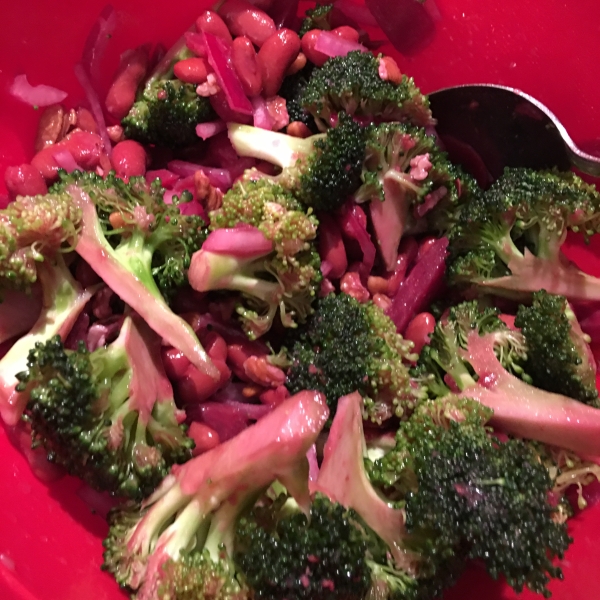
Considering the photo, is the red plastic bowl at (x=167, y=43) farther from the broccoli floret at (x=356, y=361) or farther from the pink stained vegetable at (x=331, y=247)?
the pink stained vegetable at (x=331, y=247)

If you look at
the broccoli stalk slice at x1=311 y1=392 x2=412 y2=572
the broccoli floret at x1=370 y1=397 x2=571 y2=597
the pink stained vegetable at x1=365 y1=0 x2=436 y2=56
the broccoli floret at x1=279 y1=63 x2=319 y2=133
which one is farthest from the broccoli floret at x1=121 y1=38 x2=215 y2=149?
the broccoli floret at x1=370 y1=397 x2=571 y2=597

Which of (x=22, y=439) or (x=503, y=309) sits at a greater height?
(x=22, y=439)

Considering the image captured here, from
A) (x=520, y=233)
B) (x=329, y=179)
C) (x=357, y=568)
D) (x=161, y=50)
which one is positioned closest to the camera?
(x=357, y=568)

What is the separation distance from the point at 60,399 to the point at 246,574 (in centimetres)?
56

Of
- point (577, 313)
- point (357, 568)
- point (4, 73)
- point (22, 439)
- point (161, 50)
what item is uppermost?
point (4, 73)

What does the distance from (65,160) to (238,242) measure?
1.98ft

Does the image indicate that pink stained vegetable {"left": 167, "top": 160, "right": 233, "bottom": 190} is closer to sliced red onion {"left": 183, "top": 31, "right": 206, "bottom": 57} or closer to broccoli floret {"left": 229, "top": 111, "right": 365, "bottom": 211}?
broccoli floret {"left": 229, "top": 111, "right": 365, "bottom": 211}

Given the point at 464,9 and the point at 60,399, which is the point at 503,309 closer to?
the point at 464,9

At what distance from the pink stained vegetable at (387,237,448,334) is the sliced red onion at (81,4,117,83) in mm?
1163

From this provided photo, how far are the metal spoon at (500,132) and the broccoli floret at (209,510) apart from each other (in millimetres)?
1044

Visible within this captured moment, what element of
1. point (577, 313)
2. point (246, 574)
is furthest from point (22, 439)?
point (577, 313)

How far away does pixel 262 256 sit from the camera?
4.87 ft

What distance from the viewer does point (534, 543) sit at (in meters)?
1.19

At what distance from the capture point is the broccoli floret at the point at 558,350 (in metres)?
1.44
